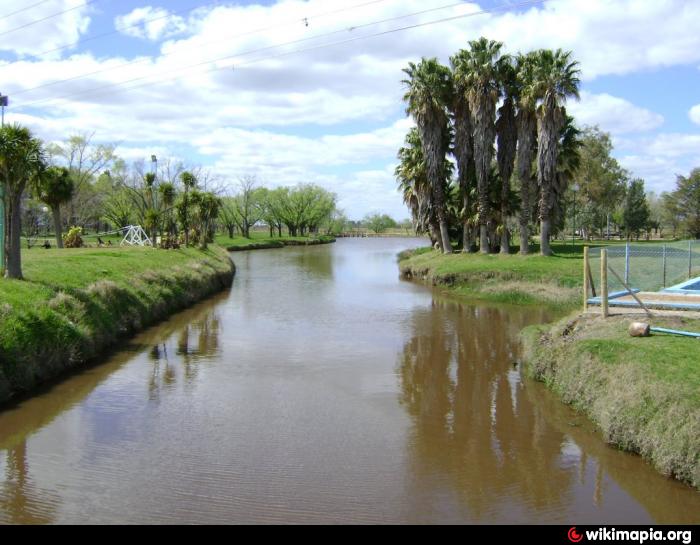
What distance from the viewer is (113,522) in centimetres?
754

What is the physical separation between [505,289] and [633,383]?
65.4 ft

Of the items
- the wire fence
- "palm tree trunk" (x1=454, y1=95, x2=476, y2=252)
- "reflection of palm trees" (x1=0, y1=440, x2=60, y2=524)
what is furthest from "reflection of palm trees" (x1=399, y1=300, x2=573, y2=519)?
"palm tree trunk" (x1=454, y1=95, x2=476, y2=252)

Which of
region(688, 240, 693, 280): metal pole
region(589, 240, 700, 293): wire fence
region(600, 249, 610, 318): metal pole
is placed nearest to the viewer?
region(600, 249, 610, 318): metal pole

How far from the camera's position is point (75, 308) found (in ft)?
53.1

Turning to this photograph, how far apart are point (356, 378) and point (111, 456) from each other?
6.21 metres

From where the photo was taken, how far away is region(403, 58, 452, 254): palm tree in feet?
129

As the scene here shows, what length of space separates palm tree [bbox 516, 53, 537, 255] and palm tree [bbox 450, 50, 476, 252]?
4.10 meters

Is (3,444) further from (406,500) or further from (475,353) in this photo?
(475,353)

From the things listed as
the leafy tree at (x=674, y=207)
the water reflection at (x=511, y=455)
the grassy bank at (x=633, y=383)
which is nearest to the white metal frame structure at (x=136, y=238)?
the water reflection at (x=511, y=455)

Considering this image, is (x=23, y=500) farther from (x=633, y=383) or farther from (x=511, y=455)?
(x=633, y=383)

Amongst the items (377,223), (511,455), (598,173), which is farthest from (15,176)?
(377,223)

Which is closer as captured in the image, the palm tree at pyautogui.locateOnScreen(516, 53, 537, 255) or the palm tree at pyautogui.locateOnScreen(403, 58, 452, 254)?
the palm tree at pyautogui.locateOnScreen(516, 53, 537, 255)

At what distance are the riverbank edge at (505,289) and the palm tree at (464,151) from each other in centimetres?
641
